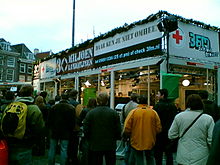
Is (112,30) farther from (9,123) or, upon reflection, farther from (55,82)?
(9,123)

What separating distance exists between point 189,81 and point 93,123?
21.9ft

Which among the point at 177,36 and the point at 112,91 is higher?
the point at 177,36

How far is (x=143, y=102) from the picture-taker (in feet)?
15.4

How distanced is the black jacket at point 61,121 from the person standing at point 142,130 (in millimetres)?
1458

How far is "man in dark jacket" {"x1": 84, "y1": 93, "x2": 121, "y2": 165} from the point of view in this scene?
430cm

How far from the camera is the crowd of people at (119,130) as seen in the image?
350cm

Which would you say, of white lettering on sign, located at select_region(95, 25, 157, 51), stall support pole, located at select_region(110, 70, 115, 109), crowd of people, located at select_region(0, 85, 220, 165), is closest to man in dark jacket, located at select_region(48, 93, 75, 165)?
crowd of people, located at select_region(0, 85, 220, 165)

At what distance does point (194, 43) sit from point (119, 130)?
6.22 m

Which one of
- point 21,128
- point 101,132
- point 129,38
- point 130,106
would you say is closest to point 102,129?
point 101,132

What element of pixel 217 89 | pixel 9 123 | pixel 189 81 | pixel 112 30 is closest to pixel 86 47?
pixel 112 30

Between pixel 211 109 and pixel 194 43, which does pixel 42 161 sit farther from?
pixel 194 43

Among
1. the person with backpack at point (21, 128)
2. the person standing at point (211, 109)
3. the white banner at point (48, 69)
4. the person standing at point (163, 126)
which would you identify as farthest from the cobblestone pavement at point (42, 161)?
the white banner at point (48, 69)

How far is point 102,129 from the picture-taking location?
169 inches

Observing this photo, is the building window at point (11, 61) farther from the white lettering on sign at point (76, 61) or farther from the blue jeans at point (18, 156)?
the blue jeans at point (18, 156)
